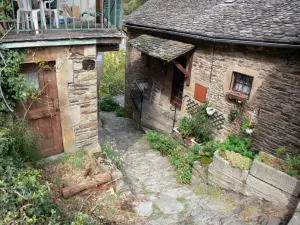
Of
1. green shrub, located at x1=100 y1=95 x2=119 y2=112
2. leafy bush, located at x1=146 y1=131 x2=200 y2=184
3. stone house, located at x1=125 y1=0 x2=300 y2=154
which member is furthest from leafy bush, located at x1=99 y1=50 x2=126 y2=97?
leafy bush, located at x1=146 y1=131 x2=200 y2=184

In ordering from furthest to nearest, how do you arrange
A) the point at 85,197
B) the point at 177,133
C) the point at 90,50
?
the point at 177,133, the point at 90,50, the point at 85,197

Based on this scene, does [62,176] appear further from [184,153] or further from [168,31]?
[168,31]

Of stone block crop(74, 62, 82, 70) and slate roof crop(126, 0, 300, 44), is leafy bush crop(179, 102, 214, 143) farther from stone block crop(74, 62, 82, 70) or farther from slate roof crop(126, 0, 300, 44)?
stone block crop(74, 62, 82, 70)

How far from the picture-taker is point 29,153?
A: 4.44 meters

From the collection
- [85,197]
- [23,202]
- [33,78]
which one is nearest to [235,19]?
[33,78]

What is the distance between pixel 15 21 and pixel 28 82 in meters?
1.02

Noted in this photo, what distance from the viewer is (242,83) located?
7.25 m

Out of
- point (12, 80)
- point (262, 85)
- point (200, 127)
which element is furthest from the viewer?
point (200, 127)

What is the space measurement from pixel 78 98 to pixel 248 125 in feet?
14.5

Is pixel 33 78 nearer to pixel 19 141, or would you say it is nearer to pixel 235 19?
pixel 19 141

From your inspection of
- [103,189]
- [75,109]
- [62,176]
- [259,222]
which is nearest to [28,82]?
[75,109]

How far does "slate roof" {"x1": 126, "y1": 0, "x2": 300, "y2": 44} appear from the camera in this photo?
20.9 ft

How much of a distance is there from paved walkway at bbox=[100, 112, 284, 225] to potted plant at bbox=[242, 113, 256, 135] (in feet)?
6.84

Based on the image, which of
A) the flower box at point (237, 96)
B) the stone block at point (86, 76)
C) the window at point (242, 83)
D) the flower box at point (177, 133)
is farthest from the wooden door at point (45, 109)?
the window at point (242, 83)
